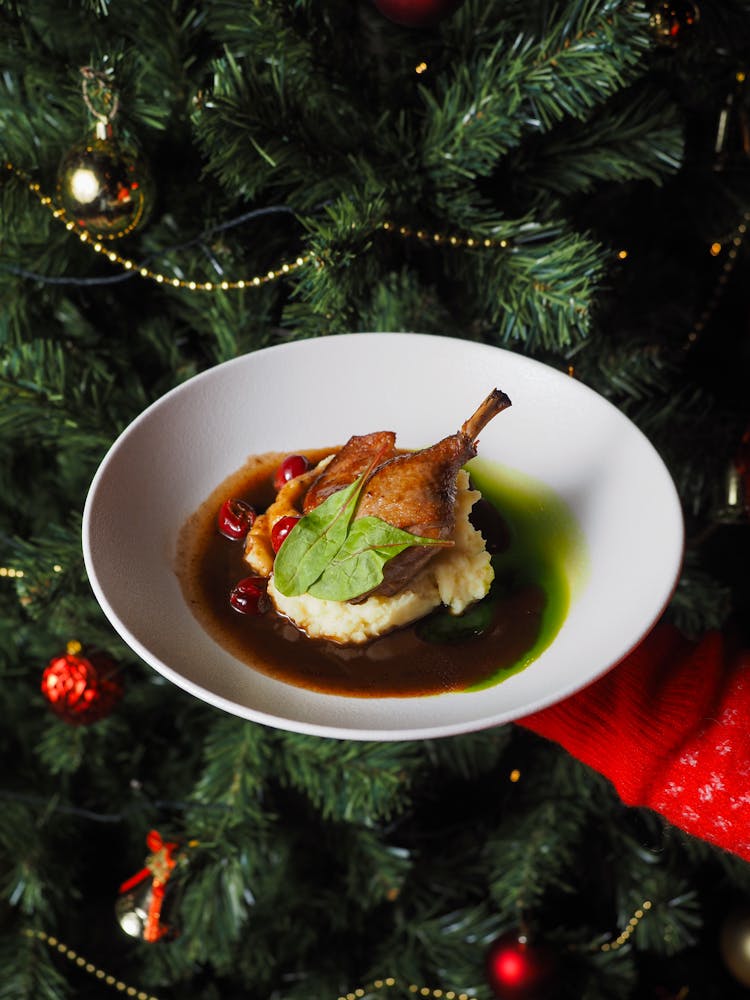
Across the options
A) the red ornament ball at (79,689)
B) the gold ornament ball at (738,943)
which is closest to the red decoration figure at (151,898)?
the red ornament ball at (79,689)

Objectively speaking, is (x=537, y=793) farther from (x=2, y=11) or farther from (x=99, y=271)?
(x=2, y=11)

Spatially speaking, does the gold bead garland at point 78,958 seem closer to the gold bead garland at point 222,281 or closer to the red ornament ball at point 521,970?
the red ornament ball at point 521,970

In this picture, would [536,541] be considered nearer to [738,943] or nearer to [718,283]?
[718,283]

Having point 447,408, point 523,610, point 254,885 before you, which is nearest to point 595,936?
point 254,885

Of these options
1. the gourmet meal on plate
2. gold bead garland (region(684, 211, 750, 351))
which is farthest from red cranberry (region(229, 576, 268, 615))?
gold bead garland (region(684, 211, 750, 351))

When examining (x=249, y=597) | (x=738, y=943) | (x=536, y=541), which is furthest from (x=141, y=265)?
(x=738, y=943)
